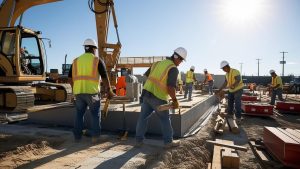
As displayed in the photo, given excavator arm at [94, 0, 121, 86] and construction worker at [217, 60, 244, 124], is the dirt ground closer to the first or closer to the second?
construction worker at [217, 60, 244, 124]

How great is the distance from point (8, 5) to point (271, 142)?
1057cm

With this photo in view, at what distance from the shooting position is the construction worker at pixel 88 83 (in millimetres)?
5422

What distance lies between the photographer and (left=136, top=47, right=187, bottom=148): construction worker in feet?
16.4

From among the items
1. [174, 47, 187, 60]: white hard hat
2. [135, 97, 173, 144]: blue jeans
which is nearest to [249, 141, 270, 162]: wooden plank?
[135, 97, 173, 144]: blue jeans

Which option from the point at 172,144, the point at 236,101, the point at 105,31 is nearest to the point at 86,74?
the point at 172,144

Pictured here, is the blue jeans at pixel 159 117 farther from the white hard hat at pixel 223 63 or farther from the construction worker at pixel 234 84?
the white hard hat at pixel 223 63

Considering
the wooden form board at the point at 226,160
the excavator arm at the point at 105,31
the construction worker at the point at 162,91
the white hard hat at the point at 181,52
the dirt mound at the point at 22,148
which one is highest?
the excavator arm at the point at 105,31

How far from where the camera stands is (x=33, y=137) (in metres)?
5.86

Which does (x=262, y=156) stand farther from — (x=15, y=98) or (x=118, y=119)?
(x=15, y=98)

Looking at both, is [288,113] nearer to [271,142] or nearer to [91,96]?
Result: [271,142]

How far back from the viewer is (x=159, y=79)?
5.14 metres

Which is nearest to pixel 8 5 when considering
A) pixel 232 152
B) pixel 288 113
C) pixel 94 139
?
pixel 94 139

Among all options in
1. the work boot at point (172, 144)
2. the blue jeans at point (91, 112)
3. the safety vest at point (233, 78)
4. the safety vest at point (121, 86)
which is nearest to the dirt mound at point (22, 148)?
the blue jeans at point (91, 112)

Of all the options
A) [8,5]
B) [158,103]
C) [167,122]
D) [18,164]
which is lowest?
[18,164]
